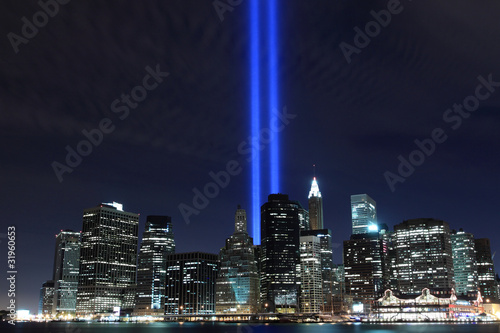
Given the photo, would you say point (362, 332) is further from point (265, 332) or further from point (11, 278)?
point (11, 278)

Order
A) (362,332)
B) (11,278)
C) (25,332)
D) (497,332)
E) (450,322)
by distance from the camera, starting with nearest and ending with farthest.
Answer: (11,278), (497,332), (362,332), (25,332), (450,322)

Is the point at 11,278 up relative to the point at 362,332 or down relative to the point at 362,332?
up

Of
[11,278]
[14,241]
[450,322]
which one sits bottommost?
[450,322]

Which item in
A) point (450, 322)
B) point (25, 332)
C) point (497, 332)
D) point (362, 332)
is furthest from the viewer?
point (450, 322)

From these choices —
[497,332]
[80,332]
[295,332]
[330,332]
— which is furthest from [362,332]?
[80,332]

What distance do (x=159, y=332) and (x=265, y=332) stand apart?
32.0 meters


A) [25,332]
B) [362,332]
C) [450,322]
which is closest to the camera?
[362,332]

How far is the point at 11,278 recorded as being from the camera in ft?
185

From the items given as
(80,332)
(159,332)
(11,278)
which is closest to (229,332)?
(159,332)

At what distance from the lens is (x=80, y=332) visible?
161 metres

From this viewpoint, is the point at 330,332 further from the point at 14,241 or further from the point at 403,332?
the point at 14,241

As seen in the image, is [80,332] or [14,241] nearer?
[14,241]

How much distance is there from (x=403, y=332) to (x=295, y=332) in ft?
107

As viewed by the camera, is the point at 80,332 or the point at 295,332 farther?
the point at 80,332
